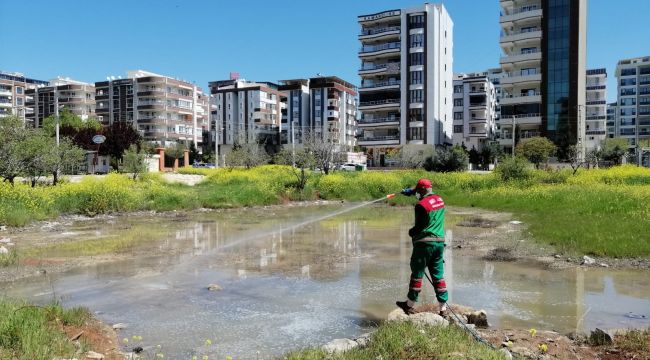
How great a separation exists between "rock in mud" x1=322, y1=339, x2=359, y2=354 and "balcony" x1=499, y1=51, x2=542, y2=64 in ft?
214

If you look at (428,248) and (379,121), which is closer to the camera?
(428,248)

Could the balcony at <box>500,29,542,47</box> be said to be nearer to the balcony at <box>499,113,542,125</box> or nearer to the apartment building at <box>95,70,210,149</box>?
the balcony at <box>499,113,542,125</box>

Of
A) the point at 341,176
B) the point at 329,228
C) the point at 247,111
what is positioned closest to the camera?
the point at 329,228

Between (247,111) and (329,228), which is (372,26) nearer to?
(247,111)

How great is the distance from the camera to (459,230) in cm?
1709

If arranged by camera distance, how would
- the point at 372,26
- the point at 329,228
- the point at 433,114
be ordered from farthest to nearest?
1. the point at 372,26
2. the point at 433,114
3. the point at 329,228

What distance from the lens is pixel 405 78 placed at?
2660 inches

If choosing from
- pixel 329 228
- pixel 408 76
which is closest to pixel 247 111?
pixel 408 76

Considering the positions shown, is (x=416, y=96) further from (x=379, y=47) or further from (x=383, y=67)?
(x=379, y=47)

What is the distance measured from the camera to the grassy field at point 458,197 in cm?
1327

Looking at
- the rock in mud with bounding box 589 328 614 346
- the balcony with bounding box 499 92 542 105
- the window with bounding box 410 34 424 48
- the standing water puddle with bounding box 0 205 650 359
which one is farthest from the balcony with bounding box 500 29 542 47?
the rock in mud with bounding box 589 328 614 346

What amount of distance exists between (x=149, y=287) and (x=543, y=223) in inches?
494

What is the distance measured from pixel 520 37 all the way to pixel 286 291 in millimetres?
64222

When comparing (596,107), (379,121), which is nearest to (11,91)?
(379,121)
